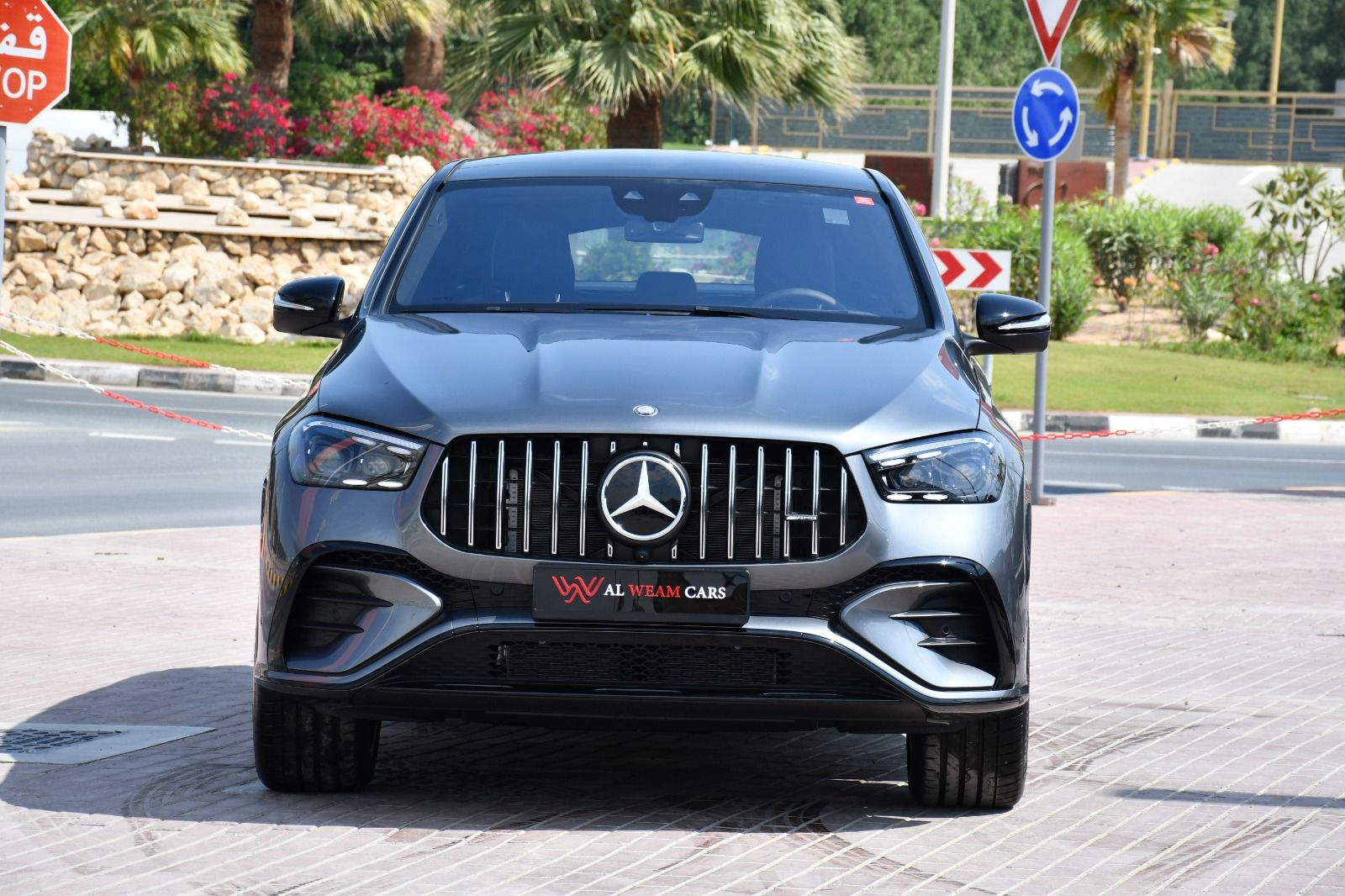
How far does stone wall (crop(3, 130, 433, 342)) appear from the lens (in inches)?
969

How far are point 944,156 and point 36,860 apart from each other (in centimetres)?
1922

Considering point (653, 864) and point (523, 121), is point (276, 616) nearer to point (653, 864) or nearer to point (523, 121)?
point (653, 864)

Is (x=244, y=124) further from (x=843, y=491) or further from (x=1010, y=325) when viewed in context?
(x=843, y=491)

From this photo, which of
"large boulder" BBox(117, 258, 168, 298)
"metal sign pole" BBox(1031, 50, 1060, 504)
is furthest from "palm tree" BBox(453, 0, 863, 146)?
"metal sign pole" BBox(1031, 50, 1060, 504)

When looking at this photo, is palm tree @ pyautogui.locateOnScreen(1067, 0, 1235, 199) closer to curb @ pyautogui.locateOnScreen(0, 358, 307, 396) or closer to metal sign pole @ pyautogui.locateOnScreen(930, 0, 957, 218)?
metal sign pole @ pyautogui.locateOnScreen(930, 0, 957, 218)

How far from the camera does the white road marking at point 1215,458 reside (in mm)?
17250

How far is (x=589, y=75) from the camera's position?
2442 centimetres

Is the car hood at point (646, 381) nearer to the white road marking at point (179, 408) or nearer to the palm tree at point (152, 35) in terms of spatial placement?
the white road marking at point (179, 408)

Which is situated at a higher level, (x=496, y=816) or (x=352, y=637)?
(x=352, y=637)

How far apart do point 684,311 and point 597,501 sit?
109 centimetres

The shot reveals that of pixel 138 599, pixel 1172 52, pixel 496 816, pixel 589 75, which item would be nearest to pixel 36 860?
pixel 496 816

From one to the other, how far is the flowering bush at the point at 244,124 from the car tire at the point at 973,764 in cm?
2231

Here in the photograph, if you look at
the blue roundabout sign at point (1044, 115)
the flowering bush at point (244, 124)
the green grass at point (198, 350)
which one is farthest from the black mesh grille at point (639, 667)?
the flowering bush at point (244, 124)

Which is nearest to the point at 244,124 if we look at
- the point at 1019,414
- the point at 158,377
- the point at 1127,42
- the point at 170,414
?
the point at 158,377
